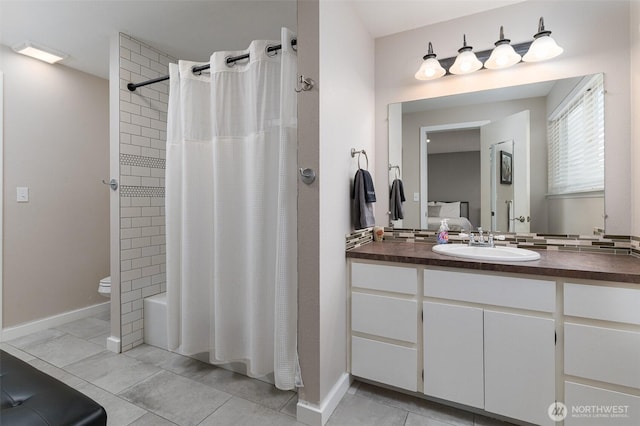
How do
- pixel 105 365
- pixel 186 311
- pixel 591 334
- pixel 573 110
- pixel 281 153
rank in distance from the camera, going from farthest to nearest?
pixel 105 365 < pixel 186 311 < pixel 573 110 < pixel 281 153 < pixel 591 334

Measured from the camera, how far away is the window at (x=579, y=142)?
1721mm

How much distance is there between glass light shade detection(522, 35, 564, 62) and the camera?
1.71m

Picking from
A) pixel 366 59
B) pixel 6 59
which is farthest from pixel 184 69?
pixel 6 59

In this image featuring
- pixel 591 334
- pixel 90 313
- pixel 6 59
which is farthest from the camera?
pixel 90 313

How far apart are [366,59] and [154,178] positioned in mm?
1989

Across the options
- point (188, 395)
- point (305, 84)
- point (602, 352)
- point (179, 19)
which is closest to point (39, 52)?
point (179, 19)

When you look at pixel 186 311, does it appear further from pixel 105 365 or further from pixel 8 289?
pixel 8 289

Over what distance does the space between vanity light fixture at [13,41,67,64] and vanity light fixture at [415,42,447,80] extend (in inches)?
117

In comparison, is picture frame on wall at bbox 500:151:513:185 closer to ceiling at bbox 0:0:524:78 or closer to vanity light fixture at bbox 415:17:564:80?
vanity light fixture at bbox 415:17:564:80

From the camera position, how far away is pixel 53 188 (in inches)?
106

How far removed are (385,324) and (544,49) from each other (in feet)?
6.09

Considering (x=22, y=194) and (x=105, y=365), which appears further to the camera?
(x=22, y=194)

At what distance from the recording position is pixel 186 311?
76.0 inches

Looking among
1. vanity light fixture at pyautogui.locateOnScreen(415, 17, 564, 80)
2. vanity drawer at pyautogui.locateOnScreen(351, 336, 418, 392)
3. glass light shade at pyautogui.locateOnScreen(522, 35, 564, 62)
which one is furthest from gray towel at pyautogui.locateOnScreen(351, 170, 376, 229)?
glass light shade at pyautogui.locateOnScreen(522, 35, 564, 62)
